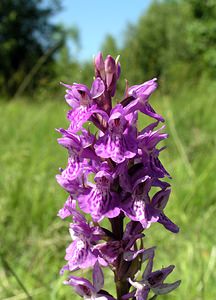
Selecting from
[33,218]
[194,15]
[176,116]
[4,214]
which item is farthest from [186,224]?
[194,15]

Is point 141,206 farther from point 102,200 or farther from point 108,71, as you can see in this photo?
point 108,71

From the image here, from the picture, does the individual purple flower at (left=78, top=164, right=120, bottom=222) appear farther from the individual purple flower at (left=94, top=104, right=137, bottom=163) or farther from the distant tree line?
the distant tree line

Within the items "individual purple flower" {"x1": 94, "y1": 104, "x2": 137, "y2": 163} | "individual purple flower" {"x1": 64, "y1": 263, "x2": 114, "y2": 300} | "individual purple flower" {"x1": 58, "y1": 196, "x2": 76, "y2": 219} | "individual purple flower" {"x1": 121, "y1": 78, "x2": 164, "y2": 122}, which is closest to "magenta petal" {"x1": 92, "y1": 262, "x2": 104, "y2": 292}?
"individual purple flower" {"x1": 64, "y1": 263, "x2": 114, "y2": 300}

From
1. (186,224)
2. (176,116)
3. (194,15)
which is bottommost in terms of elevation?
(186,224)

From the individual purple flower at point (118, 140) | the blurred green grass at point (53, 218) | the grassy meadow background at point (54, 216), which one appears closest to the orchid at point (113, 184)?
the individual purple flower at point (118, 140)

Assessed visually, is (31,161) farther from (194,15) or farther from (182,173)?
(194,15)

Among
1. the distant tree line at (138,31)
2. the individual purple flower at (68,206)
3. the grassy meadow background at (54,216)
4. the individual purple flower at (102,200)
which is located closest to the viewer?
the individual purple flower at (102,200)

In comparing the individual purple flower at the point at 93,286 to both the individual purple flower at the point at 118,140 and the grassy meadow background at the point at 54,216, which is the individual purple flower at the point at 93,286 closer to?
the individual purple flower at the point at 118,140
